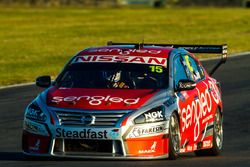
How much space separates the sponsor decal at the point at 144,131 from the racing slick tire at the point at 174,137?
0.22m

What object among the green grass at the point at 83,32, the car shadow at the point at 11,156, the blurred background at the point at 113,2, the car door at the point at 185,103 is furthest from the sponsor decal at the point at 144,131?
the blurred background at the point at 113,2

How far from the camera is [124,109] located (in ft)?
39.8

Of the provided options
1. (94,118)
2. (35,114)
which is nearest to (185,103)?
(94,118)

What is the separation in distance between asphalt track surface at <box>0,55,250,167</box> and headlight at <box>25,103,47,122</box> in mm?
493

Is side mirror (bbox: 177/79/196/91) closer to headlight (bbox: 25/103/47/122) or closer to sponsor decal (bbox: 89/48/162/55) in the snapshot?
sponsor decal (bbox: 89/48/162/55)

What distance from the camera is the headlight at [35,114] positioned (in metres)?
12.2

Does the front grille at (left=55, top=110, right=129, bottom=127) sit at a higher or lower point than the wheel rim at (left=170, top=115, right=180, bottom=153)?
higher

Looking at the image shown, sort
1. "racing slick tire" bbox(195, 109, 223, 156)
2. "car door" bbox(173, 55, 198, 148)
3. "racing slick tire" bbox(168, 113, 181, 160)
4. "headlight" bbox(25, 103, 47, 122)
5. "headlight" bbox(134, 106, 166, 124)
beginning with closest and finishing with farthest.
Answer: "headlight" bbox(134, 106, 166, 124), "headlight" bbox(25, 103, 47, 122), "racing slick tire" bbox(168, 113, 181, 160), "car door" bbox(173, 55, 198, 148), "racing slick tire" bbox(195, 109, 223, 156)

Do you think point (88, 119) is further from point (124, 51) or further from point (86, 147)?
point (124, 51)

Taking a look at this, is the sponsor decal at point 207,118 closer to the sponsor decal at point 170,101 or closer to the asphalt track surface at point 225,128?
the asphalt track surface at point 225,128

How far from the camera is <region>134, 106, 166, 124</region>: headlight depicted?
12109 millimetres

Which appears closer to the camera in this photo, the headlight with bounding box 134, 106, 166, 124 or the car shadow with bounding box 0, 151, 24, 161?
the headlight with bounding box 134, 106, 166, 124

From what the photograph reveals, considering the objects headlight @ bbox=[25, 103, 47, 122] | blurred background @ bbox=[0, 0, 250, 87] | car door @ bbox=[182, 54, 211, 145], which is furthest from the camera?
blurred background @ bbox=[0, 0, 250, 87]

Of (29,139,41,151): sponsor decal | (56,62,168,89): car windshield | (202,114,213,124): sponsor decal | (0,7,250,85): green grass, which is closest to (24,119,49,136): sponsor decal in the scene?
(29,139,41,151): sponsor decal
